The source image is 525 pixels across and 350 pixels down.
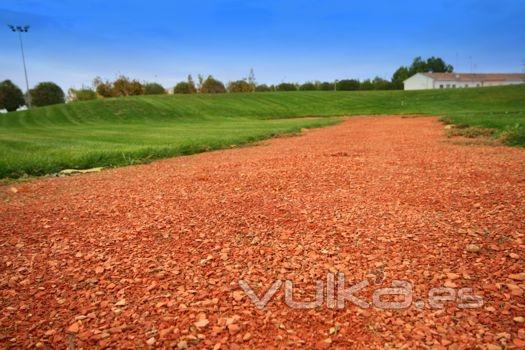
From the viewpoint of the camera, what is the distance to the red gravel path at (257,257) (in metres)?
2.50

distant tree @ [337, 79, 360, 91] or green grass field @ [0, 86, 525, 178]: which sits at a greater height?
distant tree @ [337, 79, 360, 91]

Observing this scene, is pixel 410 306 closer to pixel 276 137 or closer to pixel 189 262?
pixel 189 262

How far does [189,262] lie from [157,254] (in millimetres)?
423

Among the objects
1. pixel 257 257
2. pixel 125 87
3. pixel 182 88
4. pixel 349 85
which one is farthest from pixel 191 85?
pixel 257 257

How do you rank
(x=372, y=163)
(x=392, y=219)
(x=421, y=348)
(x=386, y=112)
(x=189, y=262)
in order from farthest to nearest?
1. (x=386, y=112)
2. (x=372, y=163)
3. (x=392, y=219)
4. (x=189, y=262)
5. (x=421, y=348)

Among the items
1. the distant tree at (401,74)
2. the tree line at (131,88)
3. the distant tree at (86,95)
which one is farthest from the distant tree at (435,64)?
the distant tree at (86,95)

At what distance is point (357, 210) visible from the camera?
4.71m

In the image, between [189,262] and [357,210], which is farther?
[357,210]

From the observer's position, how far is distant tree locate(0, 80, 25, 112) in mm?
62688

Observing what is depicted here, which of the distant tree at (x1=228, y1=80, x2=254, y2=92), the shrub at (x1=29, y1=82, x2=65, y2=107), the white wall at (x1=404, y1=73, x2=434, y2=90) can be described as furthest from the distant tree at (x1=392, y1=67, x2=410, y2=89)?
the shrub at (x1=29, y1=82, x2=65, y2=107)

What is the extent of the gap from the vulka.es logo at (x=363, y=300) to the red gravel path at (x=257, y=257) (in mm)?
53

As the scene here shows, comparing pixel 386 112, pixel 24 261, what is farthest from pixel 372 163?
pixel 386 112

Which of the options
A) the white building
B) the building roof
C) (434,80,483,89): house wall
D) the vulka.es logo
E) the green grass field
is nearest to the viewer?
the vulka.es logo

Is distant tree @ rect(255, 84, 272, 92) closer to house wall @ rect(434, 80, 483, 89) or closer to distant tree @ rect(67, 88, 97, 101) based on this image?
distant tree @ rect(67, 88, 97, 101)
